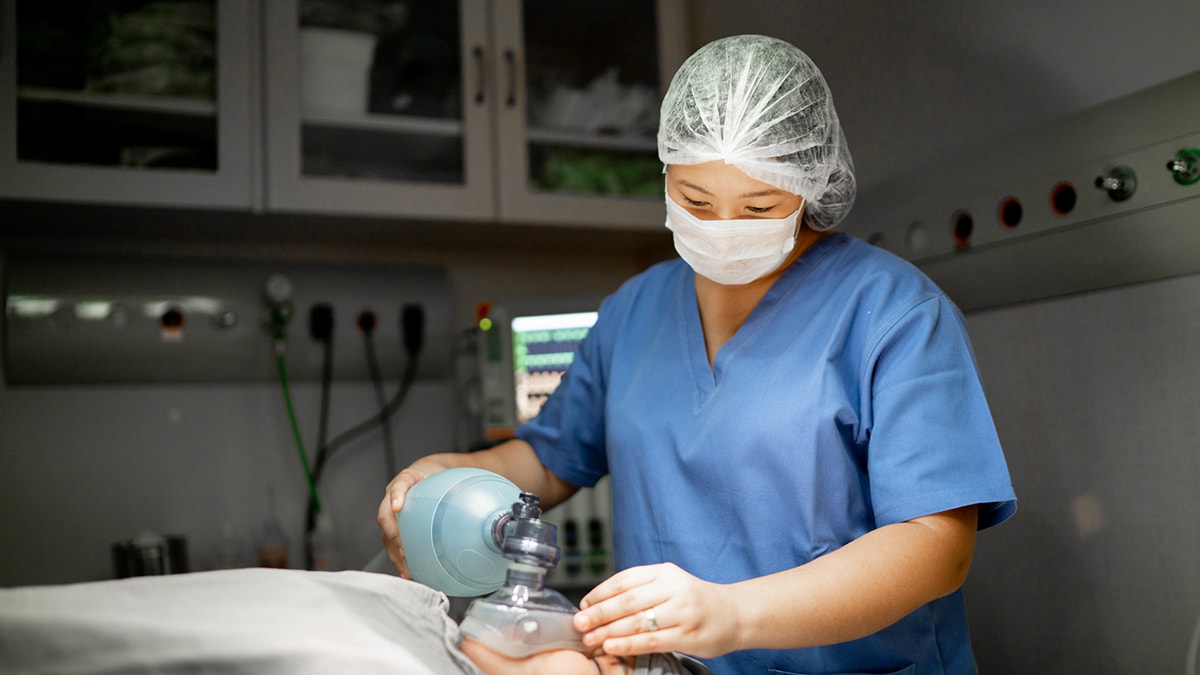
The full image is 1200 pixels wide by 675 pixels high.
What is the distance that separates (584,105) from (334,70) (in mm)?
Answer: 579

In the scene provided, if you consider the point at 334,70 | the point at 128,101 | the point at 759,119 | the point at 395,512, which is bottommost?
the point at 395,512

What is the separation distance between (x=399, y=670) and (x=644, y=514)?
51cm

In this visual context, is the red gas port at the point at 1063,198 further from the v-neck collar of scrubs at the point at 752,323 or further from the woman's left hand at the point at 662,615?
the woman's left hand at the point at 662,615

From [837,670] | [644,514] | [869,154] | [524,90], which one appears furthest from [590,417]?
[524,90]

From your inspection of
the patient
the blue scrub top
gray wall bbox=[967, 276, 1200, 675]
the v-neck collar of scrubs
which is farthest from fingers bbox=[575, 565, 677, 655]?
gray wall bbox=[967, 276, 1200, 675]

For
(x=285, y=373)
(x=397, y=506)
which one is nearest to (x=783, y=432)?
(x=397, y=506)

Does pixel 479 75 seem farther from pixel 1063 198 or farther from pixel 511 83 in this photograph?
pixel 1063 198

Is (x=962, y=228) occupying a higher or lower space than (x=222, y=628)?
higher

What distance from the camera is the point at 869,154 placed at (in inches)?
68.2

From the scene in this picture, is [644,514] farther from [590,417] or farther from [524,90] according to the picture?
[524,90]

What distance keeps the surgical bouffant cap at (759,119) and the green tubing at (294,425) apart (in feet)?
4.18

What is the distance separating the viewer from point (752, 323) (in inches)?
46.6

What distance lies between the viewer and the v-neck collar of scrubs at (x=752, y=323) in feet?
Answer: 3.84

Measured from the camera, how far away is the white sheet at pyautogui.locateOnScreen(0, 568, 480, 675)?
2.13 feet
